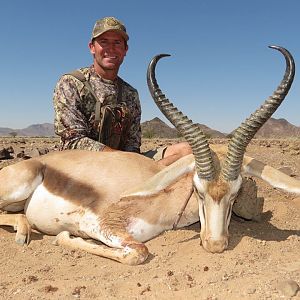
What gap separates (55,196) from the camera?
5086mm

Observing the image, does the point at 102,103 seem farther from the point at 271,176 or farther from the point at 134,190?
the point at 271,176

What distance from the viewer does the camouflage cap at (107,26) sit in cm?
653

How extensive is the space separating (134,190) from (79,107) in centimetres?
231

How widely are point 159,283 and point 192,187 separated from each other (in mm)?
1411

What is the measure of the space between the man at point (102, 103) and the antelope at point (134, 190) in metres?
0.76

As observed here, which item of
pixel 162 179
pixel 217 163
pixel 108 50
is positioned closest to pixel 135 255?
pixel 162 179

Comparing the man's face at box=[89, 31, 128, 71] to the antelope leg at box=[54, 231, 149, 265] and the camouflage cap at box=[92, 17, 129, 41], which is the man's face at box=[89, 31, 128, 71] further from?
the antelope leg at box=[54, 231, 149, 265]

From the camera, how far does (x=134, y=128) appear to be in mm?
7113

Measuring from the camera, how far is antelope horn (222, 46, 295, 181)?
4035mm

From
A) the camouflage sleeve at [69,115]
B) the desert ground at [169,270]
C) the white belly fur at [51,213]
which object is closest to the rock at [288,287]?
the desert ground at [169,270]

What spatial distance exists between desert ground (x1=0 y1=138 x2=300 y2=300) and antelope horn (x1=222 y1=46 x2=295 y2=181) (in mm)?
717

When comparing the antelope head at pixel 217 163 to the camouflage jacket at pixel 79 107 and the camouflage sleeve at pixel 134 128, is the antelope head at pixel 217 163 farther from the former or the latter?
the camouflage sleeve at pixel 134 128

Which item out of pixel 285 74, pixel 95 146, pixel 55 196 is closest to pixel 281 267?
pixel 285 74

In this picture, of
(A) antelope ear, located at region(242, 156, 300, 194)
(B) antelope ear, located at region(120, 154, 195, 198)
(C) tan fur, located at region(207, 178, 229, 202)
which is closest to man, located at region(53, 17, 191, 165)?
(B) antelope ear, located at region(120, 154, 195, 198)
